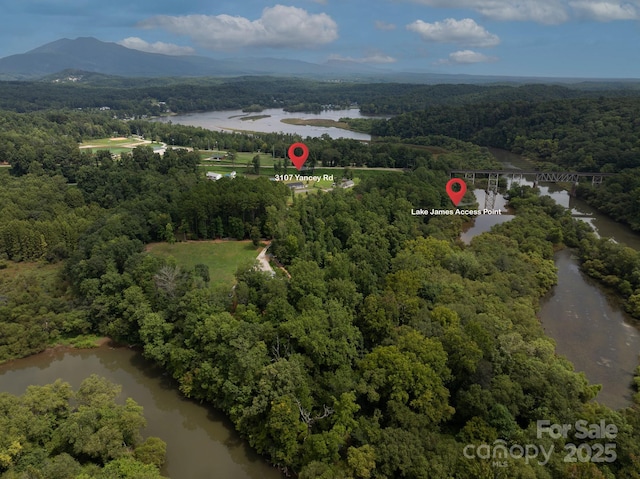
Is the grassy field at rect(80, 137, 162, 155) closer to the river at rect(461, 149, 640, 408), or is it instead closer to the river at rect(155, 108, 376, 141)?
the river at rect(155, 108, 376, 141)

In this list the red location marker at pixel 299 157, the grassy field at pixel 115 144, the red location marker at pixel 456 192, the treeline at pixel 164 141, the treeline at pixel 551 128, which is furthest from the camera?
the grassy field at pixel 115 144

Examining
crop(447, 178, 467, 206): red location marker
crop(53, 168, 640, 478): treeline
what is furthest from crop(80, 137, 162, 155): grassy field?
crop(447, 178, 467, 206): red location marker

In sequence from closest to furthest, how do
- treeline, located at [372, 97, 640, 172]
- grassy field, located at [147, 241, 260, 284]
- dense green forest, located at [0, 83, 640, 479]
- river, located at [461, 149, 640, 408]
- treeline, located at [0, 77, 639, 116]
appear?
1. dense green forest, located at [0, 83, 640, 479]
2. river, located at [461, 149, 640, 408]
3. grassy field, located at [147, 241, 260, 284]
4. treeline, located at [372, 97, 640, 172]
5. treeline, located at [0, 77, 639, 116]

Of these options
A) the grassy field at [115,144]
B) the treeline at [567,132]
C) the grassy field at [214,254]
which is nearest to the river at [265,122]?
the treeline at [567,132]

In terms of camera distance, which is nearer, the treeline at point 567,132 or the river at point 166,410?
the river at point 166,410

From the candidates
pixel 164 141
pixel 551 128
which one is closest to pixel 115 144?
pixel 164 141

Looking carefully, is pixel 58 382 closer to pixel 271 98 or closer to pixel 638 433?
pixel 638 433

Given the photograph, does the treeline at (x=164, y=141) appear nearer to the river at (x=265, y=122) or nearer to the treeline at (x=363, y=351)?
the river at (x=265, y=122)

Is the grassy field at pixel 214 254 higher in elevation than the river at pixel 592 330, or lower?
higher
